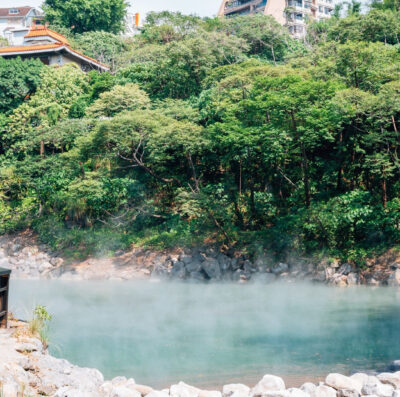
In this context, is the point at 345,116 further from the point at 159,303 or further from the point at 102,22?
the point at 102,22

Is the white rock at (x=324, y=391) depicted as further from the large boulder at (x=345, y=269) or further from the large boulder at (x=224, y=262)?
the large boulder at (x=224, y=262)

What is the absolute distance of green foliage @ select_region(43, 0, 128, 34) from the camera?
34625mm

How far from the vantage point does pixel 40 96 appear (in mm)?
22688

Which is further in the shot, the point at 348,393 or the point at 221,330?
the point at 221,330

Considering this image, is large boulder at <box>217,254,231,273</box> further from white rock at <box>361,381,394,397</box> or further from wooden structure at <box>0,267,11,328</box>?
white rock at <box>361,381,394,397</box>

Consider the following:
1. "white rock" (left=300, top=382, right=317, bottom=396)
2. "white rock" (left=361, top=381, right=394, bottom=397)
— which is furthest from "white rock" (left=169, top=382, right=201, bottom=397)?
"white rock" (left=361, top=381, right=394, bottom=397)

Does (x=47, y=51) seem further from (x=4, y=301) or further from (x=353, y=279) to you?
(x=4, y=301)

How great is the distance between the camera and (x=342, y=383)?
5906 mm

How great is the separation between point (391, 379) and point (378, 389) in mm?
524

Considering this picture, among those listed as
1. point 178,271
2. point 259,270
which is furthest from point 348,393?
point 178,271

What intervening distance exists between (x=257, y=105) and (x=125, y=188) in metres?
5.84

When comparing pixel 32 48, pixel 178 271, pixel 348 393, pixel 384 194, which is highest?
pixel 32 48

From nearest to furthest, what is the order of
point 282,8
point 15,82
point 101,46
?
point 15,82 < point 101,46 < point 282,8

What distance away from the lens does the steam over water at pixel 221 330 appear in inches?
283
